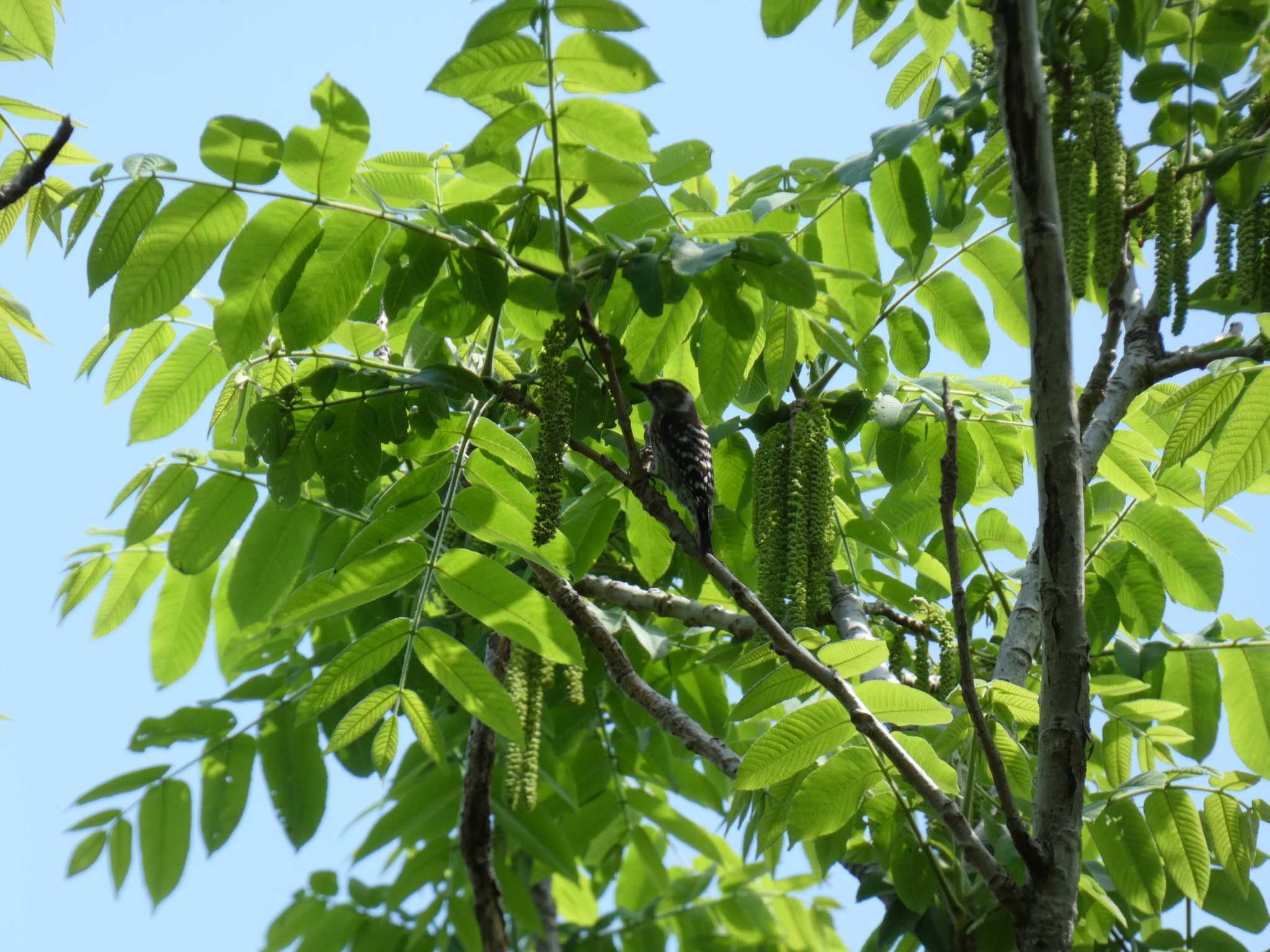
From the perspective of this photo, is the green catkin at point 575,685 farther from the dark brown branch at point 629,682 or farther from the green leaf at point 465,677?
the green leaf at point 465,677

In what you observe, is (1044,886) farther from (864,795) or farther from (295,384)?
(295,384)

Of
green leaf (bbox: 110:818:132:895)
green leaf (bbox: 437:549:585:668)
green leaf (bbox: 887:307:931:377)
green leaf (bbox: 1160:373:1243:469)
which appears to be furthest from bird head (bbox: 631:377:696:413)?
green leaf (bbox: 110:818:132:895)

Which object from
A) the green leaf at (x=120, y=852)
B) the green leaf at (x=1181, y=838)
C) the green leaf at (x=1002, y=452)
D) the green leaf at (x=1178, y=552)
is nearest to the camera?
the green leaf at (x=1181, y=838)

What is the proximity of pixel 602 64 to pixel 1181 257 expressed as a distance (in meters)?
1.60

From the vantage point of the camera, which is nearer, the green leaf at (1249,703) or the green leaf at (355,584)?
the green leaf at (355,584)

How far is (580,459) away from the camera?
3828mm

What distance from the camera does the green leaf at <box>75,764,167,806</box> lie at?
3.77 m

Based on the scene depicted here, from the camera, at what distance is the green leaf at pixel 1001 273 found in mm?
3600

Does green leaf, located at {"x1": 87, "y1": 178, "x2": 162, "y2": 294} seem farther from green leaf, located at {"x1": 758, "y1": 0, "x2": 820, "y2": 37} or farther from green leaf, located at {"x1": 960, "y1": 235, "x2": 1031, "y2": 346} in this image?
green leaf, located at {"x1": 960, "y1": 235, "x2": 1031, "y2": 346}

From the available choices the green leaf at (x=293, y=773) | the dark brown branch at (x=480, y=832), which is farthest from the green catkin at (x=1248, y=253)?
the green leaf at (x=293, y=773)

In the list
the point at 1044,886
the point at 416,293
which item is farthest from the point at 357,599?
the point at 1044,886

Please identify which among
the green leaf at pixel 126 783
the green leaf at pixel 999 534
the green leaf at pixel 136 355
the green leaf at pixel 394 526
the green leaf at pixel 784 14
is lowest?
the green leaf at pixel 126 783

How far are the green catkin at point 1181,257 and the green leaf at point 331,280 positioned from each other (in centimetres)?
207

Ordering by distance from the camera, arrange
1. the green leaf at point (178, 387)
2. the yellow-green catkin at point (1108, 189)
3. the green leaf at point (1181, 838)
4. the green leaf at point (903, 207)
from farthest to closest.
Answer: the green leaf at point (178, 387) → the green leaf at point (903, 207) → the green leaf at point (1181, 838) → the yellow-green catkin at point (1108, 189)
